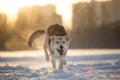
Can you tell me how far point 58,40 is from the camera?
13.9 meters

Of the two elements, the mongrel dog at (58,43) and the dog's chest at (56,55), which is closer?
the mongrel dog at (58,43)

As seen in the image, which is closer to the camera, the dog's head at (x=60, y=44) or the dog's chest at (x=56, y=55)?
the dog's head at (x=60, y=44)

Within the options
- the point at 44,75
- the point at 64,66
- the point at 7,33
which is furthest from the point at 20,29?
the point at 44,75

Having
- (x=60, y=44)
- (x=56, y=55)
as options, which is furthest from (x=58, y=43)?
(x=56, y=55)

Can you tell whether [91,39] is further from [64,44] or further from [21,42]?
[64,44]

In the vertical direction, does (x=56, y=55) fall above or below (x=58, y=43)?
below

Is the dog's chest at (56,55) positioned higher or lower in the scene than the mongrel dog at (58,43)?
lower

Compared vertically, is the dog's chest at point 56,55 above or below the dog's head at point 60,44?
below

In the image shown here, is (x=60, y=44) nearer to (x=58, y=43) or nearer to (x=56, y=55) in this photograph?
(x=58, y=43)

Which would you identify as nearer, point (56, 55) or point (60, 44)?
point (60, 44)

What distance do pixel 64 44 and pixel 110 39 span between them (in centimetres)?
A: 1974

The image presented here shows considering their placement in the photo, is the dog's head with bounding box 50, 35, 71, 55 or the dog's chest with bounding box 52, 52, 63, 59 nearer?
the dog's head with bounding box 50, 35, 71, 55

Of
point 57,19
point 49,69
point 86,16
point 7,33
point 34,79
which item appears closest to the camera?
point 34,79

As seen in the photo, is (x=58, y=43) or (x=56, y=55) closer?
(x=58, y=43)
